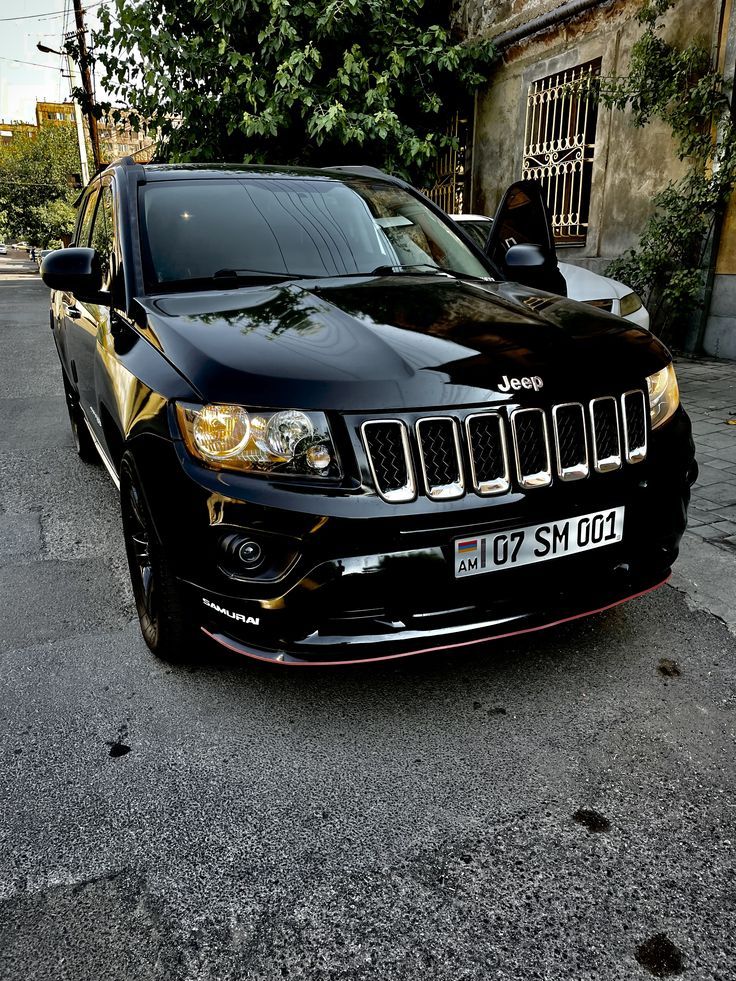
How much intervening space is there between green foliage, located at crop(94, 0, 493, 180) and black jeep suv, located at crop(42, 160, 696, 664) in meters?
8.75

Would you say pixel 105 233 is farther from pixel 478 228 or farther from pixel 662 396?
pixel 478 228

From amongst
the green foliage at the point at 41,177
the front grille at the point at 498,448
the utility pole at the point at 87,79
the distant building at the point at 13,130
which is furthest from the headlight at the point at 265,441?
the distant building at the point at 13,130

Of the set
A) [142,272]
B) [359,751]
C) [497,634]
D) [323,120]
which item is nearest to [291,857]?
[359,751]

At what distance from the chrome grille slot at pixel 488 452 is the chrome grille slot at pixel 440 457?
4cm

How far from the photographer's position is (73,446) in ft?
19.5

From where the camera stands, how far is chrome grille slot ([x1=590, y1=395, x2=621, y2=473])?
2.40 meters

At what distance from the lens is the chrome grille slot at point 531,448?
2.26 metres

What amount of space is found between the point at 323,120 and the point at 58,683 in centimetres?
940

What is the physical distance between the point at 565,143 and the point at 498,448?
9.93 meters

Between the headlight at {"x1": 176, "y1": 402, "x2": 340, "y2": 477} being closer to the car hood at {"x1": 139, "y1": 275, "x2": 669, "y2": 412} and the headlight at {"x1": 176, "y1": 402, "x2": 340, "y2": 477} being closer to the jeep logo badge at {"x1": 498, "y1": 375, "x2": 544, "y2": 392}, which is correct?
the car hood at {"x1": 139, "y1": 275, "x2": 669, "y2": 412}

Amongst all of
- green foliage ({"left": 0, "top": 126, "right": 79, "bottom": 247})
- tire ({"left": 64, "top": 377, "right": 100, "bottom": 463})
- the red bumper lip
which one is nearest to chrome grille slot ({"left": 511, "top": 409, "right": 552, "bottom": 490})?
the red bumper lip

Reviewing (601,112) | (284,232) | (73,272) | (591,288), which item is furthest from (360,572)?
(601,112)

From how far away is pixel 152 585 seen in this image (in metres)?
2.68

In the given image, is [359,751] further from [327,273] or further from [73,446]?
[73,446]
